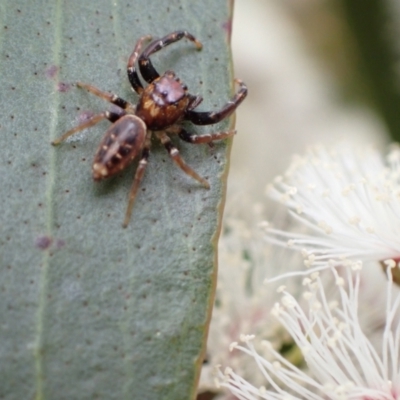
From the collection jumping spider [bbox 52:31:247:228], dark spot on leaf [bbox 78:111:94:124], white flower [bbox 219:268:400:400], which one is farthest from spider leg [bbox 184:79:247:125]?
white flower [bbox 219:268:400:400]

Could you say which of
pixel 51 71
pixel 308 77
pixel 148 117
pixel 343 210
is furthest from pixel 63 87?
pixel 308 77

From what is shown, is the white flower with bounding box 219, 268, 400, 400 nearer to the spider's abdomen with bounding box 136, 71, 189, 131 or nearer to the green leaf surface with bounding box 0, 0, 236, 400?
the green leaf surface with bounding box 0, 0, 236, 400

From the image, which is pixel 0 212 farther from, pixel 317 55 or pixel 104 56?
pixel 317 55

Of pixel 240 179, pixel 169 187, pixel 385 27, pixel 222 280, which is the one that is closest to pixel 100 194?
pixel 169 187

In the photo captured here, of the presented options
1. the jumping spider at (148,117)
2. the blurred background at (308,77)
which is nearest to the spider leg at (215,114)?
the jumping spider at (148,117)

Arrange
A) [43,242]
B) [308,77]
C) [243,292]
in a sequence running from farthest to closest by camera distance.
Result: [308,77] < [243,292] < [43,242]

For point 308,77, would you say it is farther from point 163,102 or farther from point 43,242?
point 43,242
